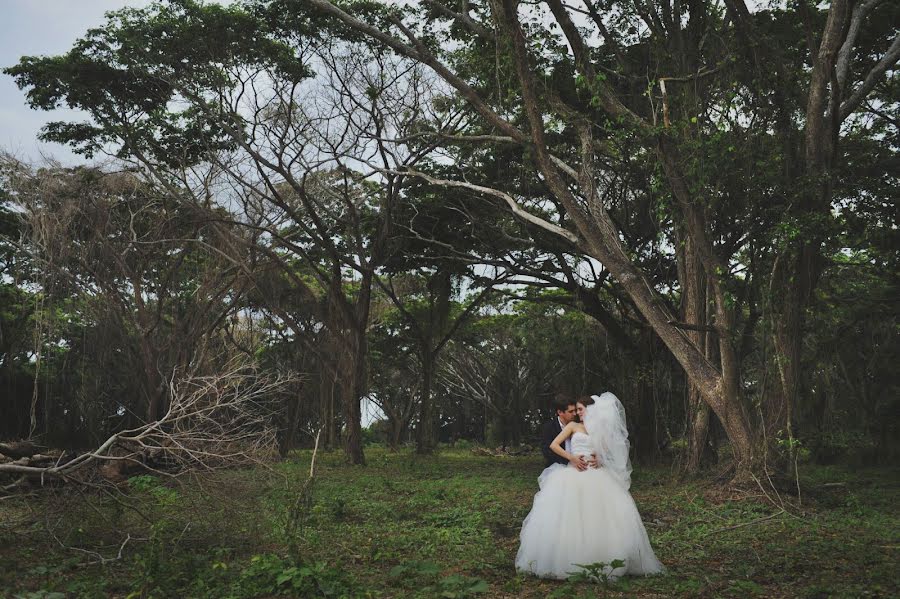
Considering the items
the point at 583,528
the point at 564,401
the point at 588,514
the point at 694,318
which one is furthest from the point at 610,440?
the point at 694,318

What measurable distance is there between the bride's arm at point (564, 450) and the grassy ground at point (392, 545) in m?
0.97

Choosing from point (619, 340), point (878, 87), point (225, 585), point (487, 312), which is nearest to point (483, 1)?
point (878, 87)

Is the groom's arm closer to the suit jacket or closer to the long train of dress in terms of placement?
the suit jacket

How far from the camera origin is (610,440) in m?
7.29

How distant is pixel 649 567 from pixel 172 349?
56.7 ft

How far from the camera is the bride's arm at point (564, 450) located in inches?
283

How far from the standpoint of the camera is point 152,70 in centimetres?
1828

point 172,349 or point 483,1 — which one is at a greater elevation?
point 483,1

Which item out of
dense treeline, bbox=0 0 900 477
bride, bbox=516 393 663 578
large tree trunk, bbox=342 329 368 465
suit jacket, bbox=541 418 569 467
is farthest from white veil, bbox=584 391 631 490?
large tree trunk, bbox=342 329 368 465

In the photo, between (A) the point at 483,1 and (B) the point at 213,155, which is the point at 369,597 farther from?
(B) the point at 213,155

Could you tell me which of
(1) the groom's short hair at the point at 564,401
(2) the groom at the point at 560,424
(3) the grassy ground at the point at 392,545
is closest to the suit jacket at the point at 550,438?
(2) the groom at the point at 560,424

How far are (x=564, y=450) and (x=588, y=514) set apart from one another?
591 mm

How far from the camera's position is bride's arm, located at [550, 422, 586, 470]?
23.6ft

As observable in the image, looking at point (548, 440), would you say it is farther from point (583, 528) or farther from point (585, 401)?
point (583, 528)
